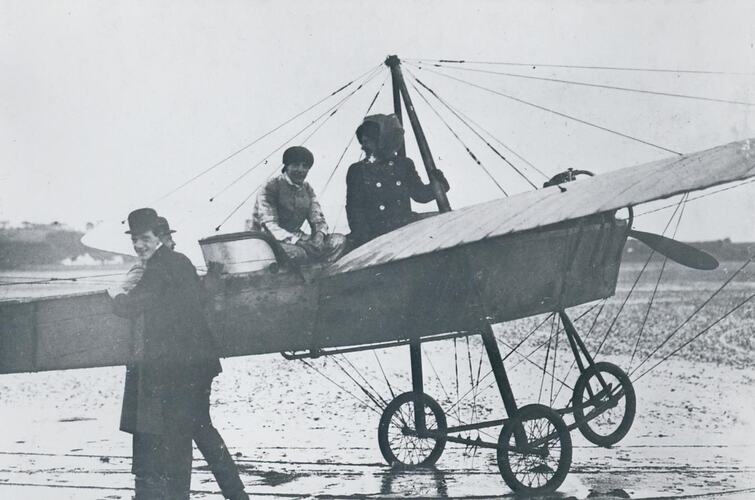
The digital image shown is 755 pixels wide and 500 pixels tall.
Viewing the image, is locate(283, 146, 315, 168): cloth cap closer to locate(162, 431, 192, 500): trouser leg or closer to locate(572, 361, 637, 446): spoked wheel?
locate(162, 431, 192, 500): trouser leg

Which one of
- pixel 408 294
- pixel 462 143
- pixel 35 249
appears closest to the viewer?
pixel 408 294

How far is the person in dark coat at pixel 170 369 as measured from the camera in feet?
18.3

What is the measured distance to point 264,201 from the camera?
283 inches

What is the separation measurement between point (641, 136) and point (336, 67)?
4.29 meters

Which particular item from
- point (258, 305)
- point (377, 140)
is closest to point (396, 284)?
point (258, 305)

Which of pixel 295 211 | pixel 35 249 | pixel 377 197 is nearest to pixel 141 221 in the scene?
pixel 295 211

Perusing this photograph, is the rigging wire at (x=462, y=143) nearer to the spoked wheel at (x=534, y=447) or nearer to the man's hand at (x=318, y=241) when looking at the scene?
the man's hand at (x=318, y=241)

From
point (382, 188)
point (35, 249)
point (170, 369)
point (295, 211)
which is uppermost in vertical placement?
point (35, 249)

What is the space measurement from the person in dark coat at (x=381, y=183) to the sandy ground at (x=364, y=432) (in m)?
1.48

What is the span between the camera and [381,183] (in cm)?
783

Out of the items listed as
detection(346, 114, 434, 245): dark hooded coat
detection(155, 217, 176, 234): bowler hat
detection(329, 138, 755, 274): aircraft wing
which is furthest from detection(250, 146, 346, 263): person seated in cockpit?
detection(155, 217, 176, 234): bowler hat

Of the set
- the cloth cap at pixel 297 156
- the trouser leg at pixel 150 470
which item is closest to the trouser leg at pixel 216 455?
the trouser leg at pixel 150 470

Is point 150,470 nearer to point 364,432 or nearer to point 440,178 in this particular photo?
point 440,178

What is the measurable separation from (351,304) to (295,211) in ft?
3.98
